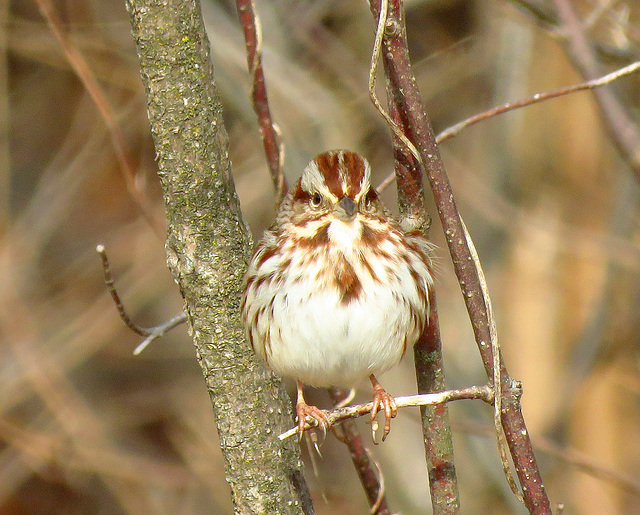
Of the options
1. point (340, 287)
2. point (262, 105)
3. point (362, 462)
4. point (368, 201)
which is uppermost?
point (262, 105)

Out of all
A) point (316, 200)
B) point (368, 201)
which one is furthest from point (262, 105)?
point (368, 201)

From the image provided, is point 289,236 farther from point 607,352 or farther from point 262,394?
point 607,352

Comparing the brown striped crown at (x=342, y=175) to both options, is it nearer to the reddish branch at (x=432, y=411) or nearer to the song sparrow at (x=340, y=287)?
the song sparrow at (x=340, y=287)

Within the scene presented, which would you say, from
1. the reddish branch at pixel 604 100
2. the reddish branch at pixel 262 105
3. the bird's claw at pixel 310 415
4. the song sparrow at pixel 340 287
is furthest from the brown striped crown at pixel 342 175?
the reddish branch at pixel 604 100

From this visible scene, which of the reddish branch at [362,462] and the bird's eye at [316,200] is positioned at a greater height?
the bird's eye at [316,200]

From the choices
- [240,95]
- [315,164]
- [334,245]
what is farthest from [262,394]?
[240,95]

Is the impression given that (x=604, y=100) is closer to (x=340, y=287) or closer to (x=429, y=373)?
(x=340, y=287)
